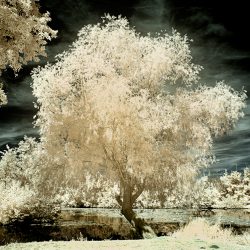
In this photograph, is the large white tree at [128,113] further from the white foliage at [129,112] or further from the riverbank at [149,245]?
the riverbank at [149,245]

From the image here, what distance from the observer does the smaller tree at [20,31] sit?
1319cm

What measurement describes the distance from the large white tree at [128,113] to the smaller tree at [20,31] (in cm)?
728

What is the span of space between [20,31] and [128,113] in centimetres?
925

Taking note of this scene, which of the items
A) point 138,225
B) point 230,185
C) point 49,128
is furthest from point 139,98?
point 230,185

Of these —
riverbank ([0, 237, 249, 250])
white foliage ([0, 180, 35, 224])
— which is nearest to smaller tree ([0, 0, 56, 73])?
riverbank ([0, 237, 249, 250])

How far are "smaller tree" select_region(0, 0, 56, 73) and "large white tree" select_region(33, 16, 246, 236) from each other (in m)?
7.28

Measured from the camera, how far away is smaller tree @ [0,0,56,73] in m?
13.2

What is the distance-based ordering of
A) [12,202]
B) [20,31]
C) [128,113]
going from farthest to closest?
1. [12,202]
2. [128,113]
3. [20,31]

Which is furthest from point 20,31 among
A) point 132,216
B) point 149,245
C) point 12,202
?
A: point 12,202

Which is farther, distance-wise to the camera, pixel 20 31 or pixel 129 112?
pixel 129 112

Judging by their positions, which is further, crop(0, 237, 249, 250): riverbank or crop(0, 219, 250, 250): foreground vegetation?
crop(0, 219, 250, 250): foreground vegetation

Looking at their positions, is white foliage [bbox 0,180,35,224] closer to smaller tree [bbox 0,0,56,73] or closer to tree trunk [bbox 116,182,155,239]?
tree trunk [bbox 116,182,155,239]

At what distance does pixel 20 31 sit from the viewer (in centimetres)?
1337

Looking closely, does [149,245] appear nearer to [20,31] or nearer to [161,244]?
[161,244]
